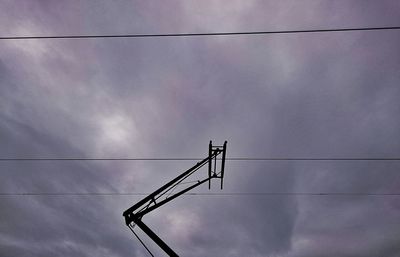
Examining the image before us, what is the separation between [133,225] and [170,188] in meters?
2.17

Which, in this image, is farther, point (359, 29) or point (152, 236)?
point (152, 236)

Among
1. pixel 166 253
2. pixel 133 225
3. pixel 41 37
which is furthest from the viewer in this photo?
pixel 133 225

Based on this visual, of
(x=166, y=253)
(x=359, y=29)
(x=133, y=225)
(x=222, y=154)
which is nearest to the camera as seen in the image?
(x=359, y=29)

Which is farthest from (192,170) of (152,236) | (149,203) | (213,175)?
(152,236)

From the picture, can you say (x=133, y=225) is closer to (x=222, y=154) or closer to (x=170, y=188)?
(x=170, y=188)

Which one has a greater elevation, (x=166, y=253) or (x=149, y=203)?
(x=149, y=203)

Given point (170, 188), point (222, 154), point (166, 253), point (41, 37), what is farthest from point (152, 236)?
point (41, 37)

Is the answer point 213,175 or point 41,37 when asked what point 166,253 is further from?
point 41,37

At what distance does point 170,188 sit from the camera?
32.5 ft

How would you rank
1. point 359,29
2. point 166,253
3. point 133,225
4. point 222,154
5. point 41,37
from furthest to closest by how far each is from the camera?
point 222,154 → point 133,225 → point 166,253 → point 41,37 → point 359,29

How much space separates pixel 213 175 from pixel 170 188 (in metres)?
2.04

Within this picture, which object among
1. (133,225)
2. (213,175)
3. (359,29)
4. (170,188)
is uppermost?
(359,29)

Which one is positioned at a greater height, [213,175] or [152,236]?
[213,175]

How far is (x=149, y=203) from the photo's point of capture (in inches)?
380
